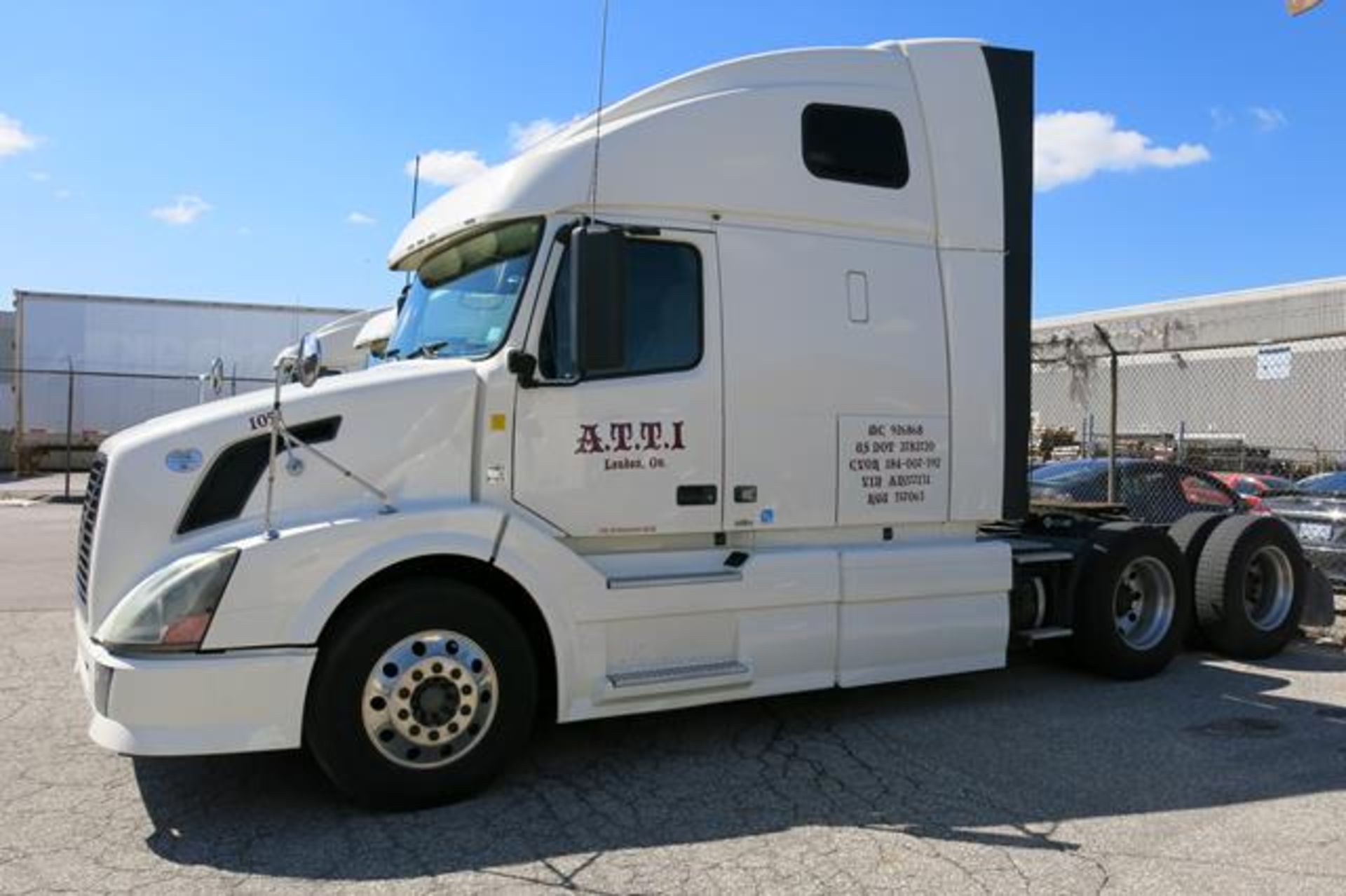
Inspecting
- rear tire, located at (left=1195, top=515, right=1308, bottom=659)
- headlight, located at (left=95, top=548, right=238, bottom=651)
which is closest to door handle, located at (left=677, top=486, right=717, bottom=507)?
headlight, located at (left=95, top=548, right=238, bottom=651)

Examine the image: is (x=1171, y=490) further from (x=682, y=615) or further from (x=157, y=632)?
(x=157, y=632)

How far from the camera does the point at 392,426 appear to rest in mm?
4852

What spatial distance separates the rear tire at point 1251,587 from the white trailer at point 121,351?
22.8m

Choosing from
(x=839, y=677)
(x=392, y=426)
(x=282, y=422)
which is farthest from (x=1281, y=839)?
(x=282, y=422)

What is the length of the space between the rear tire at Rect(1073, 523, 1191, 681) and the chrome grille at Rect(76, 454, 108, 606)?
18.6ft

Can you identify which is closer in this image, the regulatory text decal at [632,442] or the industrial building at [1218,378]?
the regulatory text decal at [632,442]

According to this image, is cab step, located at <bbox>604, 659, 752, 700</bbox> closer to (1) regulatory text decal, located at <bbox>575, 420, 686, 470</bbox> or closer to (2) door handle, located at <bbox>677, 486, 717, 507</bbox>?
(2) door handle, located at <bbox>677, 486, 717, 507</bbox>

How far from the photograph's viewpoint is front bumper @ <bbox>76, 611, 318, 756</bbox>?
428 cm

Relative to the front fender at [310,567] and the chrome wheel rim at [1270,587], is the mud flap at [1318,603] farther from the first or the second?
the front fender at [310,567]

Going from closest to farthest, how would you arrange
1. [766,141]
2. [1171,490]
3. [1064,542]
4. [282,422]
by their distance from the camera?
[282,422]
[766,141]
[1064,542]
[1171,490]

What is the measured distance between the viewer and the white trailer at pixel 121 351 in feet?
84.7

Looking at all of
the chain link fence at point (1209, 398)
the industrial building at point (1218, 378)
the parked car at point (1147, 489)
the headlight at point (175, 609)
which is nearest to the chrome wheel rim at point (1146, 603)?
the parked car at point (1147, 489)

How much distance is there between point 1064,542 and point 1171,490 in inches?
161

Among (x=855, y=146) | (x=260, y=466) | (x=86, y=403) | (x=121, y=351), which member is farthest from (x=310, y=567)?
(x=86, y=403)
